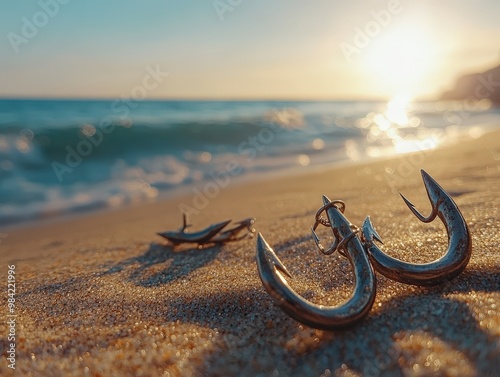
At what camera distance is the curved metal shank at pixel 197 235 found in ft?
9.45

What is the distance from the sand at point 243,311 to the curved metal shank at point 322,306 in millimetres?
95

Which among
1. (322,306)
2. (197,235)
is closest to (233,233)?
(197,235)

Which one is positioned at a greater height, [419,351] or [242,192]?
[419,351]

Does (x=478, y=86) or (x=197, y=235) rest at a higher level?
(x=197, y=235)

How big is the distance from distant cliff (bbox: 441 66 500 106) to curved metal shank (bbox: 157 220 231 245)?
34848 mm

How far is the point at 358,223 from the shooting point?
3.22m

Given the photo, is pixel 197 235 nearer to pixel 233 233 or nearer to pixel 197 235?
pixel 197 235

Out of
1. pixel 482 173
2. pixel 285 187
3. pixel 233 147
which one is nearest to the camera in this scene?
pixel 482 173

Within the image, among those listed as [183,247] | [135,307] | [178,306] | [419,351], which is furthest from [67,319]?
[419,351]

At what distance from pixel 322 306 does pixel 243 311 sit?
1.58 ft

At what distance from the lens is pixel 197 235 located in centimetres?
294

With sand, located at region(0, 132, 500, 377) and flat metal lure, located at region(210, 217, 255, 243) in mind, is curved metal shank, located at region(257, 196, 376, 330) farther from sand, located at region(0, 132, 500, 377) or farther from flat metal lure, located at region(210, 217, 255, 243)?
flat metal lure, located at region(210, 217, 255, 243)

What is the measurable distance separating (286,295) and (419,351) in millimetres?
461

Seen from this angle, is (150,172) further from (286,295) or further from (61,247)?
(286,295)
